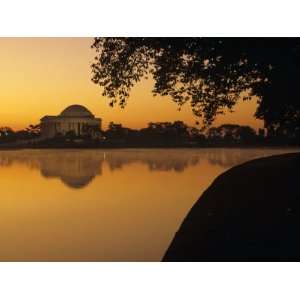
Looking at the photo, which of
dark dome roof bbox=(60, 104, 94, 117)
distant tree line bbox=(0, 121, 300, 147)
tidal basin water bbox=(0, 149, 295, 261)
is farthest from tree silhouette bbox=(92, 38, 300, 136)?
tidal basin water bbox=(0, 149, 295, 261)

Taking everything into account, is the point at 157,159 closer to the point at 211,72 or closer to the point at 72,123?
the point at 72,123

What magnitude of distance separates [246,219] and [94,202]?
1294 millimetres

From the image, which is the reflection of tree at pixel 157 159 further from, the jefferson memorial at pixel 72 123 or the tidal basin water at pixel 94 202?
the jefferson memorial at pixel 72 123

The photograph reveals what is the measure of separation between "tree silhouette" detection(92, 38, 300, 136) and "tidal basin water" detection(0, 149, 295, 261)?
0.54 meters

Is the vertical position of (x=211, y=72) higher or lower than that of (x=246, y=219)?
higher

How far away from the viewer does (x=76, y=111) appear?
4160 mm

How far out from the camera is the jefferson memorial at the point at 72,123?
4176 mm

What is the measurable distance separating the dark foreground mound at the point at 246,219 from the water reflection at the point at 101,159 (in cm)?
15

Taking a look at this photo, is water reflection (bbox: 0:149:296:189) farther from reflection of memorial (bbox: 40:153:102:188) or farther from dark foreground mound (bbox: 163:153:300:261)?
dark foreground mound (bbox: 163:153:300:261)

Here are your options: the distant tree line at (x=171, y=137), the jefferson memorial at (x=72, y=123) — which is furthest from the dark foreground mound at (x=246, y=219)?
the jefferson memorial at (x=72, y=123)

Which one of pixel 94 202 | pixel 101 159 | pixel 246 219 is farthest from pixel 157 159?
pixel 246 219

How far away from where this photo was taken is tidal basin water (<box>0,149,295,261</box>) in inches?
160
